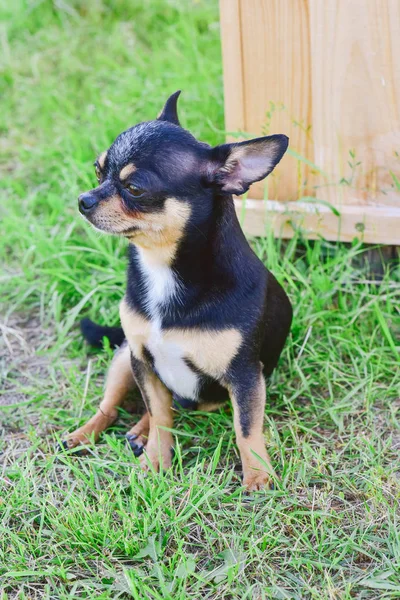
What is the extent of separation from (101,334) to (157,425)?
0.72 metres

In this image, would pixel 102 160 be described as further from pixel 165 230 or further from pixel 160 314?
pixel 160 314

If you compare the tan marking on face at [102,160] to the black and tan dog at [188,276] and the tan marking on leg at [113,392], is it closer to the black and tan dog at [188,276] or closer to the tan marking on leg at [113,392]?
the black and tan dog at [188,276]

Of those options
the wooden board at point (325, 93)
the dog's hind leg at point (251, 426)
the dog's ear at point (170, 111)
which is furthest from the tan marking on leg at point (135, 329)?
the wooden board at point (325, 93)

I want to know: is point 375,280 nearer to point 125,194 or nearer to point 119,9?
point 125,194

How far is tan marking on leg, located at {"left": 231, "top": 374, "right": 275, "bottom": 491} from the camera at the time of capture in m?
2.99

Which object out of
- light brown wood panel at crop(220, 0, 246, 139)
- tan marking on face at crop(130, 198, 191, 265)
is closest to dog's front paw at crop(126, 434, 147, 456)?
tan marking on face at crop(130, 198, 191, 265)

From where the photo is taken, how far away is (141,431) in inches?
133

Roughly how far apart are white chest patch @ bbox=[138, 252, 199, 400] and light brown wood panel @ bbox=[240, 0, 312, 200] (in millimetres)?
1259

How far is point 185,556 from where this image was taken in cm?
266

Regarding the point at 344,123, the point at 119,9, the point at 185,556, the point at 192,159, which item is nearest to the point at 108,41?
the point at 119,9

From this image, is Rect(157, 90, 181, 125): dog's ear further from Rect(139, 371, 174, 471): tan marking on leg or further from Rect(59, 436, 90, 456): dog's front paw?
Rect(59, 436, 90, 456): dog's front paw

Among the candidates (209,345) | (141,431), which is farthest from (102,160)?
(141,431)

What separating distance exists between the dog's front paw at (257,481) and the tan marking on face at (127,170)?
1.24 metres

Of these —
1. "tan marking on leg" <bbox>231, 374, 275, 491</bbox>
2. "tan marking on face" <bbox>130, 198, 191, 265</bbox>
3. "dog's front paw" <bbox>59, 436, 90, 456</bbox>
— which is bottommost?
"dog's front paw" <bbox>59, 436, 90, 456</bbox>
